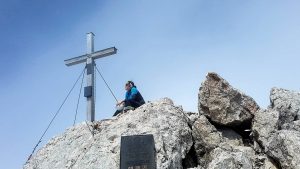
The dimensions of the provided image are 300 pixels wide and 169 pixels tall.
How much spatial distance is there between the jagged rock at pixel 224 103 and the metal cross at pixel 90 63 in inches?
174

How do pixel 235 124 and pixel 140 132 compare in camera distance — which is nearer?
pixel 140 132

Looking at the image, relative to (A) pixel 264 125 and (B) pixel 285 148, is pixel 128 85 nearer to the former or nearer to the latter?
(A) pixel 264 125

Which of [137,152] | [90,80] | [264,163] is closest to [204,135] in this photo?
[264,163]

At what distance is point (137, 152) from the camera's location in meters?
13.4

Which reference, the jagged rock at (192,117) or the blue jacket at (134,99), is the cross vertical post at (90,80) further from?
the jagged rock at (192,117)

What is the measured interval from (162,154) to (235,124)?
3669 millimetres

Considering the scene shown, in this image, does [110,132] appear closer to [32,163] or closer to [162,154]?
[162,154]

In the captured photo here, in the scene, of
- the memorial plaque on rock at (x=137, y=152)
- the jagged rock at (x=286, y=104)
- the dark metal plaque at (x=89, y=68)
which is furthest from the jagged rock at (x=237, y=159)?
the dark metal plaque at (x=89, y=68)

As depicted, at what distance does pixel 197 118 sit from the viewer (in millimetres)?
15555

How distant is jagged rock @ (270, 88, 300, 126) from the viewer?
51.1 feet

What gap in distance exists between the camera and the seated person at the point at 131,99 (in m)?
16.4

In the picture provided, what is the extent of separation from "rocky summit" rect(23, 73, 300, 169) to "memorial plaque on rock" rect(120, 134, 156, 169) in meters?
0.25

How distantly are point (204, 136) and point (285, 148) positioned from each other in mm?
2986

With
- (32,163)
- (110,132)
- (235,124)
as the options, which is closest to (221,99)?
(235,124)
